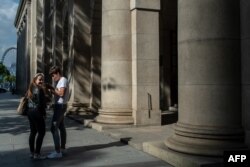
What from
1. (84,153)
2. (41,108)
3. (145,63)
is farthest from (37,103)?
(145,63)

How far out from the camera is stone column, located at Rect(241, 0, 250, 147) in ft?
24.0

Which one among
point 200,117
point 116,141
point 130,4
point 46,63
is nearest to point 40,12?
point 46,63

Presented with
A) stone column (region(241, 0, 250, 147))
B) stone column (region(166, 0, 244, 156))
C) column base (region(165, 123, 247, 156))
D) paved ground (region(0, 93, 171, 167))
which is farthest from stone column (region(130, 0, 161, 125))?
stone column (region(241, 0, 250, 147))

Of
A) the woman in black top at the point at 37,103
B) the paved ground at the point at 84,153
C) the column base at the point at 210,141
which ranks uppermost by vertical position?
the woman in black top at the point at 37,103

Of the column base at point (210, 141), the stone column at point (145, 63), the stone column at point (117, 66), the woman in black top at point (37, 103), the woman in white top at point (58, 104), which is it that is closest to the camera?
the column base at point (210, 141)

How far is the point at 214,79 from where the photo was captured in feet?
24.2

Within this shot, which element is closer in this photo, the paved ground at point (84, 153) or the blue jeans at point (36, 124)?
the paved ground at point (84, 153)

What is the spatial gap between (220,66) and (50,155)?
3755mm

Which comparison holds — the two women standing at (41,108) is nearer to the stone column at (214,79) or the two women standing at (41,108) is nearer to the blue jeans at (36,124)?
the blue jeans at (36,124)

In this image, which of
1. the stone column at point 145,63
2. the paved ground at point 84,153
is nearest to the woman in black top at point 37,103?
the paved ground at point 84,153

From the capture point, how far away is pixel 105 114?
13234mm

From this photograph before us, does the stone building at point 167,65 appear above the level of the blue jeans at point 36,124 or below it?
above

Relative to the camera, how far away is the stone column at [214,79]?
24.1 feet

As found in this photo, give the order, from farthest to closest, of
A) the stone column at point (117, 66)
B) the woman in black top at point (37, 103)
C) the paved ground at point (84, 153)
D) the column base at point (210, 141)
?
the stone column at point (117, 66)
the woman in black top at point (37, 103)
the paved ground at point (84, 153)
the column base at point (210, 141)
